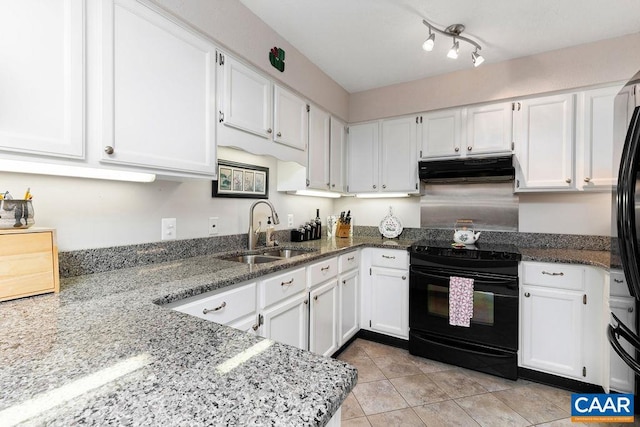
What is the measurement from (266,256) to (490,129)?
2167 millimetres

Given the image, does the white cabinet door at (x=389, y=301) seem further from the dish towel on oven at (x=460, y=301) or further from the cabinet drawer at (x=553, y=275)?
the cabinet drawer at (x=553, y=275)

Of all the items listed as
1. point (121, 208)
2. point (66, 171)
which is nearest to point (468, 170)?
point (121, 208)

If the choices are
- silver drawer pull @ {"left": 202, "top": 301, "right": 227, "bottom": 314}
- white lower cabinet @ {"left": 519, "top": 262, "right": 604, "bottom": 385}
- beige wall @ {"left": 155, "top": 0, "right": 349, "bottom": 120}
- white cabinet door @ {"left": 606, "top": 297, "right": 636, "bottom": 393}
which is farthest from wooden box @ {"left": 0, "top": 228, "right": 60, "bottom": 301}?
white lower cabinet @ {"left": 519, "top": 262, "right": 604, "bottom": 385}

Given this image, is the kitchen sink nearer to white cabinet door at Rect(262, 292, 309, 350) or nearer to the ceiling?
white cabinet door at Rect(262, 292, 309, 350)

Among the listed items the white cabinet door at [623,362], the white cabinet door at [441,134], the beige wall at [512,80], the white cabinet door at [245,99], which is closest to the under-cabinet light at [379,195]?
the white cabinet door at [441,134]

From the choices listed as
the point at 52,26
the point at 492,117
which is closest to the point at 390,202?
the point at 492,117

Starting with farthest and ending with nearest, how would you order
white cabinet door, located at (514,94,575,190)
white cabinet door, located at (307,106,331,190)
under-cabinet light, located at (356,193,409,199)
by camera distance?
under-cabinet light, located at (356,193,409,199)
white cabinet door, located at (307,106,331,190)
white cabinet door, located at (514,94,575,190)

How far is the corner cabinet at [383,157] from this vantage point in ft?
9.34

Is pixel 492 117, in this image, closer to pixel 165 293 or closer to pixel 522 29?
pixel 522 29

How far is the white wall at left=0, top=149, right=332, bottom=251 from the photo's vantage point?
4.13 ft

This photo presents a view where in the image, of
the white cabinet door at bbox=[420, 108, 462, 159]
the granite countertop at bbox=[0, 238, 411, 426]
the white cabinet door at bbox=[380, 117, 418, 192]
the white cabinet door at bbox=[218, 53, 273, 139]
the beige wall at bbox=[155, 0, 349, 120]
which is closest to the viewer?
the granite countertop at bbox=[0, 238, 411, 426]

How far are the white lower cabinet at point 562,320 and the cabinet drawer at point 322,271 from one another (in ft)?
4.45

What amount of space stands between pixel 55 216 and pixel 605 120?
3.42 meters

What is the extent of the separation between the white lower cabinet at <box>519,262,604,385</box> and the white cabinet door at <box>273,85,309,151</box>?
193 centimetres
